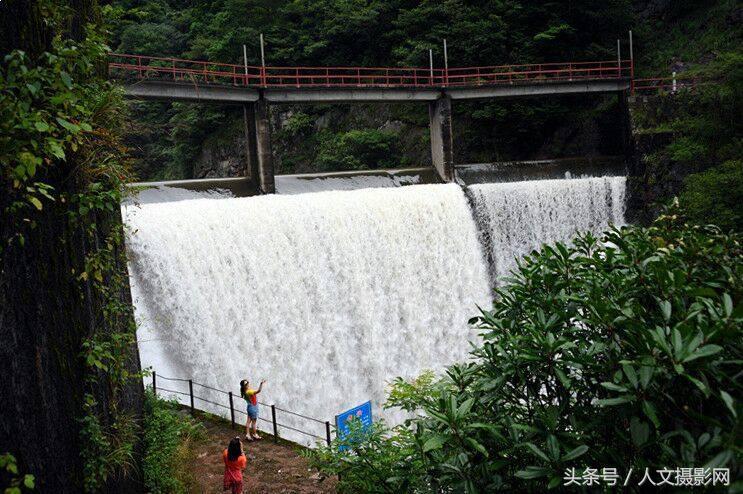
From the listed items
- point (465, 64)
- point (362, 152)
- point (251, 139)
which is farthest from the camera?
point (362, 152)

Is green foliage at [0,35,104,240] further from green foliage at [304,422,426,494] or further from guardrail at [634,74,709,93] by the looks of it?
guardrail at [634,74,709,93]

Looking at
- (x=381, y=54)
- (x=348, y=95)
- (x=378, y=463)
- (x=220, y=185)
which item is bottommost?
(x=378, y=463)

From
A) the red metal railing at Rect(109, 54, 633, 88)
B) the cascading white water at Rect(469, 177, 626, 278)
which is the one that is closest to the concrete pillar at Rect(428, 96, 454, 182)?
the red metal railing at Rect(109, 54, 633, 88)

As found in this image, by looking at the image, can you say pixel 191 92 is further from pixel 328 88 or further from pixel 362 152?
pixel 362 152

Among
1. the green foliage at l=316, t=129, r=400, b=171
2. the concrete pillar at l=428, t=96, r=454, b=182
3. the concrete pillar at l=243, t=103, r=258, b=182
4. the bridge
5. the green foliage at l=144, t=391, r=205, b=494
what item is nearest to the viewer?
the green foliage at l=144, t=391, r=205, b=494

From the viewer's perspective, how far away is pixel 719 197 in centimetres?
1791

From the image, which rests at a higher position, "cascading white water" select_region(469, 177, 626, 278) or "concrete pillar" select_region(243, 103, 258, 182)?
"concrete pillar" select_region(243, 103, 258, 182)

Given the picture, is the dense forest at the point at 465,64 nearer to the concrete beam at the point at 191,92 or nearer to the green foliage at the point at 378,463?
the concrete beam at the point at 191,92

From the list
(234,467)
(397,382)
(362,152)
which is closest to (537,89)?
(362,152)

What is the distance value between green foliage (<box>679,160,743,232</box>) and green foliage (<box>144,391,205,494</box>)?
A: 51.6 feet

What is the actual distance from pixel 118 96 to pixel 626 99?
23.4m

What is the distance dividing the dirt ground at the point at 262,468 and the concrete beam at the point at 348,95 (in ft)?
45.4

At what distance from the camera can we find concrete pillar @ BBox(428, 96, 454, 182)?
23406mm

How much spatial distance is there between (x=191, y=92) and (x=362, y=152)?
1519cm
